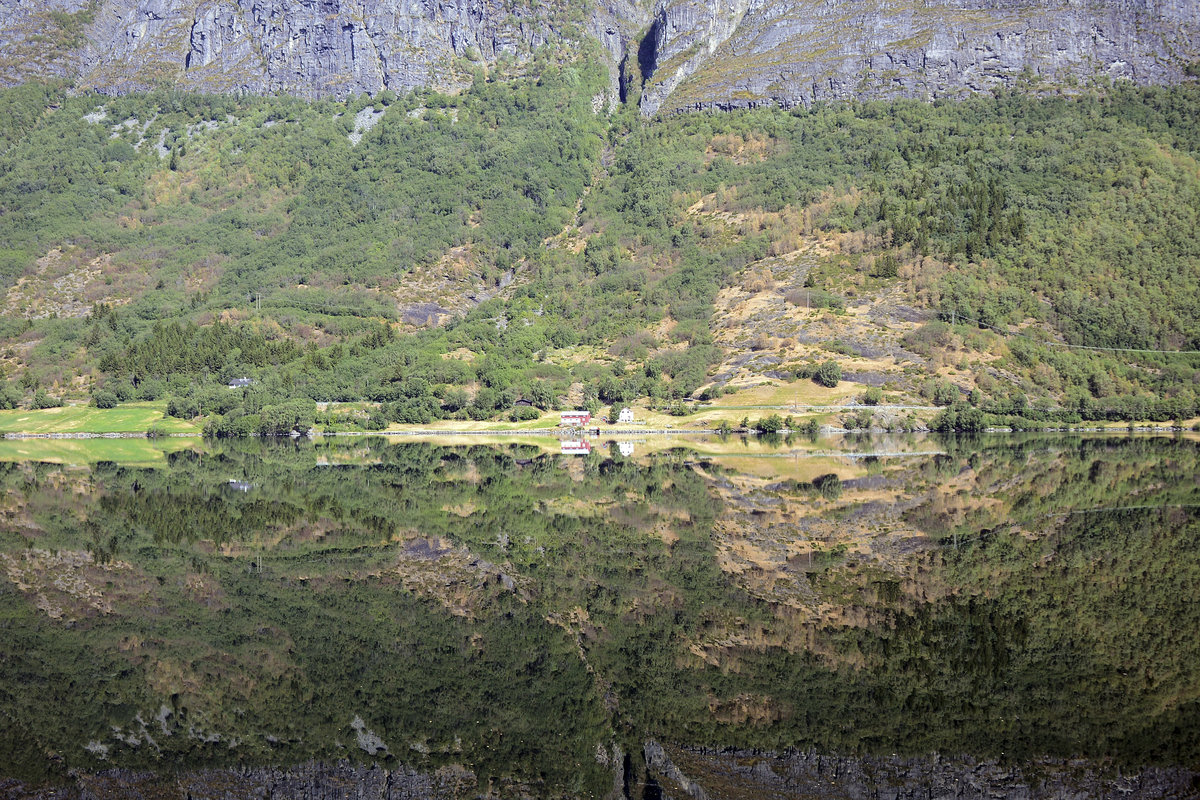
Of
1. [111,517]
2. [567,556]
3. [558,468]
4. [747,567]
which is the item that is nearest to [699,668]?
[747,567]

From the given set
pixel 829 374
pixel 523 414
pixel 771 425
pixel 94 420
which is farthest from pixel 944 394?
pixel 94 420

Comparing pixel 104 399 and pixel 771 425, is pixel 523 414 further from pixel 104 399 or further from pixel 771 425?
pixel 104 399

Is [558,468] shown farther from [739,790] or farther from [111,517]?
[739,790]

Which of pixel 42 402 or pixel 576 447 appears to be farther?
pixel 42 402

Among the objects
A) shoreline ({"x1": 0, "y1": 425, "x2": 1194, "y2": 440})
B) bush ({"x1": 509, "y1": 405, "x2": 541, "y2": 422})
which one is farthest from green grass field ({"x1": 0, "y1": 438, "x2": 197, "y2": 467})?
bush ({"x1": 509, "y1": 405, "x2": 541, "y2": 422})

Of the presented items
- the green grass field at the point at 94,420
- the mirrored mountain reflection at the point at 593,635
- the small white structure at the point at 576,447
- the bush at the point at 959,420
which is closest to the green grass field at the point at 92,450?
the green grass field at the point at 94,420

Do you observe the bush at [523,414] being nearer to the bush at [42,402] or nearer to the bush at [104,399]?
the bush at [104,399]
